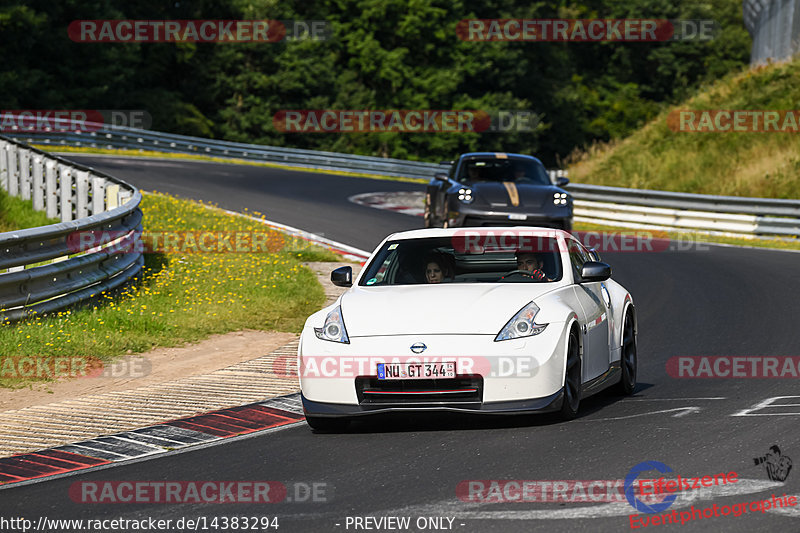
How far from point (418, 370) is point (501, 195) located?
10629mm

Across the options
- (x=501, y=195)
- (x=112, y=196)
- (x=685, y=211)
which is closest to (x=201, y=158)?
(x=685, y=211)

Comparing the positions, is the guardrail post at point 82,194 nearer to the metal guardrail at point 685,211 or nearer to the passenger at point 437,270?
the passenger at point 437,270

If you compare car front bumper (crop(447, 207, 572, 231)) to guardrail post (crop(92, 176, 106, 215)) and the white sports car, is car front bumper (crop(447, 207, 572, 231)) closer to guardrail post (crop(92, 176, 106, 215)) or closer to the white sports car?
guardrail post (crop(92, 176, 106, 215))

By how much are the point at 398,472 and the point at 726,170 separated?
2574 centimetres

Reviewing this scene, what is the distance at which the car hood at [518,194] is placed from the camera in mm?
17781

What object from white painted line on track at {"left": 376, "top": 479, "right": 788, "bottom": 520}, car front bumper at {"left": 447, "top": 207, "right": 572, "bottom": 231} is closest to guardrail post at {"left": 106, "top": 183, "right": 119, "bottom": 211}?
car front bumper at {"left": 447, "top": 207, "right": 572, "bottom": 231}

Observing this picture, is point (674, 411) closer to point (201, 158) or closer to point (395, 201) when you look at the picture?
point (395, 201)

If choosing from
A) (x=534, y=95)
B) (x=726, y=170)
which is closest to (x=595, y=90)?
(x=534, y=95)

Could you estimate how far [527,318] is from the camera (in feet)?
25.7

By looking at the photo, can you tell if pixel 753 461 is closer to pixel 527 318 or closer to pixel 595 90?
pixel 527 318

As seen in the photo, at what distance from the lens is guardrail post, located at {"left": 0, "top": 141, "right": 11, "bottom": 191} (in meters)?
20.2

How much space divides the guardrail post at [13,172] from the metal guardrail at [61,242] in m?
0.02

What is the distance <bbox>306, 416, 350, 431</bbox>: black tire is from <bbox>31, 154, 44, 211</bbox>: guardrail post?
11976 millimetres

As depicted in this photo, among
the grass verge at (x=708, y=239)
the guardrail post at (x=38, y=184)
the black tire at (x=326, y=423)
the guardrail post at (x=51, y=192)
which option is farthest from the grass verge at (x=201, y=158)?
the black tire at (x=326, y=423)
